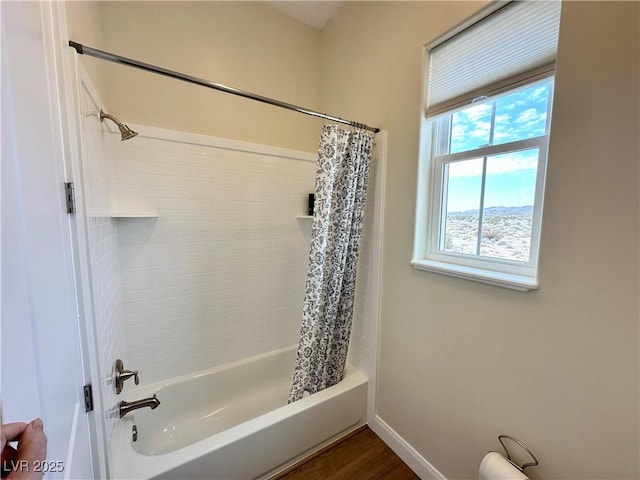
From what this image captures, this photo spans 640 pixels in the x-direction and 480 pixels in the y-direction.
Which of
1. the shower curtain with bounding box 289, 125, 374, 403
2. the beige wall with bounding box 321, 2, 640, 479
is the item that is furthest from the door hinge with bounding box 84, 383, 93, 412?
the beige wall with bounding box 321, 2, 640, 479

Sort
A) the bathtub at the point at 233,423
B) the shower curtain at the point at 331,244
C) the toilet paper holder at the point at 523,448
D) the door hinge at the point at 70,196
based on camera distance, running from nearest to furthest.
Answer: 1. the door hinge at the point at 70,196
2. the toilet paper holder at the point at 523,448
3. the bathtub at the point at 233,423
4. the shower curtain at the point at 331,244

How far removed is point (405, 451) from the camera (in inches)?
62.4

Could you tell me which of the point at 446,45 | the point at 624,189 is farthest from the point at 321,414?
the point at 446,45

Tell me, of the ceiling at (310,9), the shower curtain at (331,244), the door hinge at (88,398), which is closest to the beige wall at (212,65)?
the ceiling at (310,9)

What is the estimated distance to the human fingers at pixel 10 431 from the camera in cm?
32

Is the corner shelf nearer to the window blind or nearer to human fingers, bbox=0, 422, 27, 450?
human fingers, bbox=0, 422, 27, 450

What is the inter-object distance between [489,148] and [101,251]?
185cm

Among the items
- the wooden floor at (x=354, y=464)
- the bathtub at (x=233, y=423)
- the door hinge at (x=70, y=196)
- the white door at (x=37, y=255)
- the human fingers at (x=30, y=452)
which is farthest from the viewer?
the wooden floor at (x=354, y=464)

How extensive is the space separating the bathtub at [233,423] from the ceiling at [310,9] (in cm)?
275

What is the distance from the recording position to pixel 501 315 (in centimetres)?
113

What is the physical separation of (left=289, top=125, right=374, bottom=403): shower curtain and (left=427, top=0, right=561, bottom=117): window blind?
19.1 inches

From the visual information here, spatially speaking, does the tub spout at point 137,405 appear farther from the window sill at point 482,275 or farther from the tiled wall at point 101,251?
the window sill at point 482,275

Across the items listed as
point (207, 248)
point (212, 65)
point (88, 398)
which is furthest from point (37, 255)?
point (212, 65)

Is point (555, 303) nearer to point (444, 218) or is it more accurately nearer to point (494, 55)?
point (444, 218)
